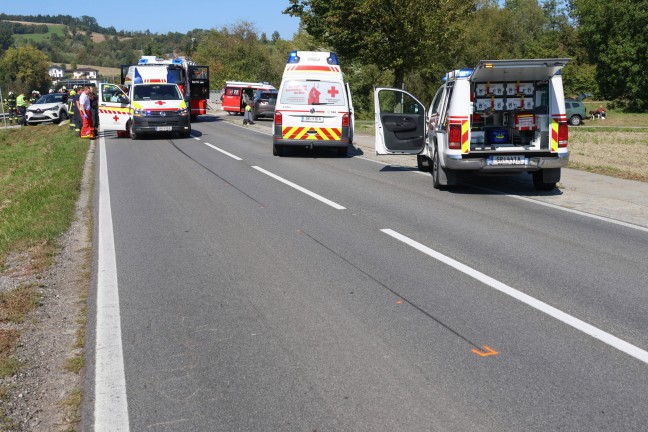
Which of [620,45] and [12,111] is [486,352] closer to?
[12,111]

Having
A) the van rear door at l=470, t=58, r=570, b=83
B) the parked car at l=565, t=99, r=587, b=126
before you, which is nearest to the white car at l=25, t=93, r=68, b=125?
the parked car at l=565, t=99, r=587, b=126

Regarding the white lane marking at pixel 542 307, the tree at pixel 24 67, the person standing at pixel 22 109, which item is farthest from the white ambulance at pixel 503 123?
the tree at pixel 24 67

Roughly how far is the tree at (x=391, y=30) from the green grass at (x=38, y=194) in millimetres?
12300

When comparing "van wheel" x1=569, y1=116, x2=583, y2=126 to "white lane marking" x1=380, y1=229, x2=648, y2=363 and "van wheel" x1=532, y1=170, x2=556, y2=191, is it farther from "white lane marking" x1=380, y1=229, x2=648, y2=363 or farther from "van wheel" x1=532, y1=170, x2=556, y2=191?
"white lane marking" x1=380, y1=229, x2=648, y2=363

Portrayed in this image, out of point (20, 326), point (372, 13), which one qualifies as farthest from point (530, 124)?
point (372, 13)

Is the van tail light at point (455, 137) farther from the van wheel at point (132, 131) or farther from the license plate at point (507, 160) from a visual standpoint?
the van wheel at point (132, 131)

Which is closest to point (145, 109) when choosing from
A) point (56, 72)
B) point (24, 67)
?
point (24, 67)

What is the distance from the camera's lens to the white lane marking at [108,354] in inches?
169

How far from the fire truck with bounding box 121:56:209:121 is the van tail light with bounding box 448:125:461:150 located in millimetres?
19706

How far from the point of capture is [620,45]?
55625mm

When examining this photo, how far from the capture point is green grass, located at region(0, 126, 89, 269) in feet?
29.4

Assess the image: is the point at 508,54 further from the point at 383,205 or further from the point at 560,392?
the point at 560,392

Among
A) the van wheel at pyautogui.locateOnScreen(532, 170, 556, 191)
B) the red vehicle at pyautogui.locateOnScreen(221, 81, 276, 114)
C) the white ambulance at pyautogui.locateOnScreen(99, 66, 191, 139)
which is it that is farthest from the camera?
the red vehicle at pyautogui.locateOnScreen(221, 81, 276, 114)

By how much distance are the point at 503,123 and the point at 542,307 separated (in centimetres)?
A: 797
